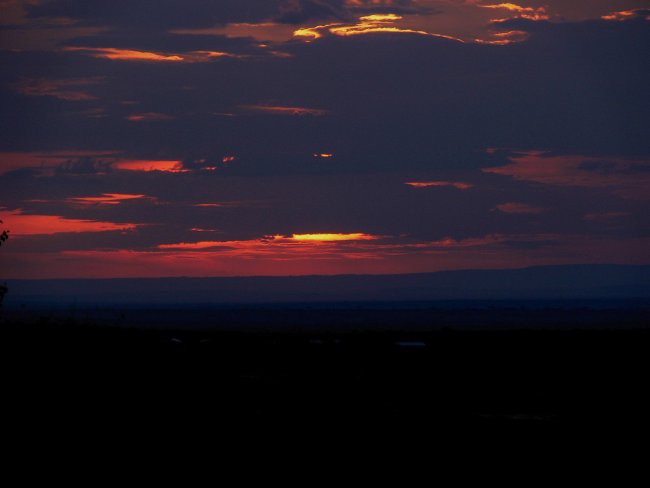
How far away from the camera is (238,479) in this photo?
16781 mm

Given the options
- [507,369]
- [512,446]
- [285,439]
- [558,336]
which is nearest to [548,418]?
[512,446]

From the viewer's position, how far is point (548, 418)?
25.1 m

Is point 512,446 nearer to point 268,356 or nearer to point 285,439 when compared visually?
point 285,439

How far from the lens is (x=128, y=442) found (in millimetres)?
20547

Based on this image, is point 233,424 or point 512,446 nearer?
point 512,446

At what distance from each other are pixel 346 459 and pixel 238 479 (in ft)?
8.57

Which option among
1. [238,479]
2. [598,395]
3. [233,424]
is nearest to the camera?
[238,479]

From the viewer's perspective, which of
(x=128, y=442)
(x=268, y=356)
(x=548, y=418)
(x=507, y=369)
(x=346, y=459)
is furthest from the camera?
(x=268, y=356)

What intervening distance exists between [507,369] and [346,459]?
21840 millimetres

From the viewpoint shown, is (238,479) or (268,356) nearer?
(238,479)

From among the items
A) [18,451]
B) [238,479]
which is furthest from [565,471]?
[18,451]

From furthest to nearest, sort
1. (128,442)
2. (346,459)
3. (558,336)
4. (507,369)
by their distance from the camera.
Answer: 1. (558,336)
2. (507,369)
3. (128,442)
4. (346,459)

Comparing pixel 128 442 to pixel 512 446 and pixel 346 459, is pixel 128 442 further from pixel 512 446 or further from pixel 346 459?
pixel 512 446

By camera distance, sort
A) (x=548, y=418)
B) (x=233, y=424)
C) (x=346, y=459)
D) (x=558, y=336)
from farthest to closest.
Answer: (x=558, y=336)
(x=548, y=418)
(x=233, y=424)
(x=346, y=459)
